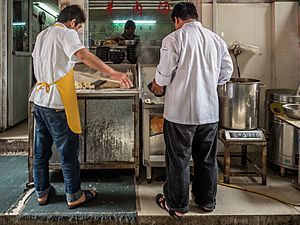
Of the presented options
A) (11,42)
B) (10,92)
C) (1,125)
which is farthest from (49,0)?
(1,125)

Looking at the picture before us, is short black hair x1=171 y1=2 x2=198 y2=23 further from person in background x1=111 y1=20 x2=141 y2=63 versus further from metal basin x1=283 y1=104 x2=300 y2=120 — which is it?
person in background x1=111 y1=20 x2=141 y2=63

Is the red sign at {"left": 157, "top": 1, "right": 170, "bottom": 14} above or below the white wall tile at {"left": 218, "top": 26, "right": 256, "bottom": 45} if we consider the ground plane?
above

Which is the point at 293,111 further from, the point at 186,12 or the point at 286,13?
the point at 286,13

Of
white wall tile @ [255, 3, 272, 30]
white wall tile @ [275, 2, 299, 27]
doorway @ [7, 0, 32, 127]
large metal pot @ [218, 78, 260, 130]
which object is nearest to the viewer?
large metal pot @ [218, 78, 260, 130]

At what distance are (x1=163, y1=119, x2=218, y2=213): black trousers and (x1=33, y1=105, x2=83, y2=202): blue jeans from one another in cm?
79

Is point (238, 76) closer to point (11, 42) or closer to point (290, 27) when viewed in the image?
point (290, 27)

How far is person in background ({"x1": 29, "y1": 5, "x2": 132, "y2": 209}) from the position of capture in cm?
285

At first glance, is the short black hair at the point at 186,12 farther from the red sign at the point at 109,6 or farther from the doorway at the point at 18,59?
the doorway at the point at 18,59

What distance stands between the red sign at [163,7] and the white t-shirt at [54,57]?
2191 millimetres

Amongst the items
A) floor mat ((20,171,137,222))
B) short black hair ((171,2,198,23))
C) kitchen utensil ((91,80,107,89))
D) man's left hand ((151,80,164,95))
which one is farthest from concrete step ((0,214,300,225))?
short black hair ((171,2,198,23))

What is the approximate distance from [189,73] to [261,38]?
212cm

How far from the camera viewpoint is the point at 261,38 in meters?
4.46

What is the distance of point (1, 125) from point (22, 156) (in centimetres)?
68

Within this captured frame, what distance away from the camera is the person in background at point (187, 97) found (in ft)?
9.04
